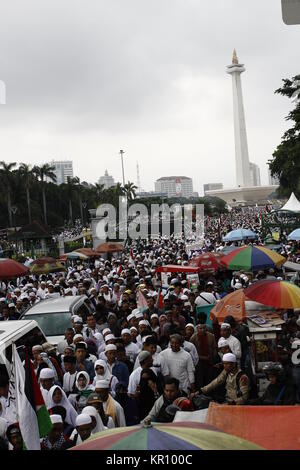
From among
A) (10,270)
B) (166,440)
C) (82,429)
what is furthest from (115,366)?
(10,270)

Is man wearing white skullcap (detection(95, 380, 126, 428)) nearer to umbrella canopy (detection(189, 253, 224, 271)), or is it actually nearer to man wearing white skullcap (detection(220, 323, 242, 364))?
man wearing white skullcap (detection(220, 323, 242, 364))

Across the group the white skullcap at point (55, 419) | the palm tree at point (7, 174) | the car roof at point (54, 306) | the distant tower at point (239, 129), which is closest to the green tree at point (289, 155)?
the palm tree at point (7, 174)

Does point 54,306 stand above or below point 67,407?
above

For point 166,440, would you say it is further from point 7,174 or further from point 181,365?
point 7,174

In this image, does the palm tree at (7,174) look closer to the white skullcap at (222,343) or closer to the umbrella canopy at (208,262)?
the umbrella canopy at (208,262)

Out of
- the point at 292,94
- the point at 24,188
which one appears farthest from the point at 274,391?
the point at 24,188

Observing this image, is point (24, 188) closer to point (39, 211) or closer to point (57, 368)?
point (39, 211)

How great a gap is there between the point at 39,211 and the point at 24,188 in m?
3.59

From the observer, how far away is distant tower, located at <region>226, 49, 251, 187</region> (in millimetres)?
120188

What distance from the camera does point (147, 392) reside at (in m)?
6.18

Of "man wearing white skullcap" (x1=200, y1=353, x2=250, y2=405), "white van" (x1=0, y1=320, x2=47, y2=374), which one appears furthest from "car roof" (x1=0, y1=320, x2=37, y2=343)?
"man wearing white skullcap" (x1=200, y1=353, x2=250, y2=405)

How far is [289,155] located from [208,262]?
31.0m

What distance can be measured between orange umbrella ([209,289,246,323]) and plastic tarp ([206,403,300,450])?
3.86m

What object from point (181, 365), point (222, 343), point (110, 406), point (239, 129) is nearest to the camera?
point (110, 406)
